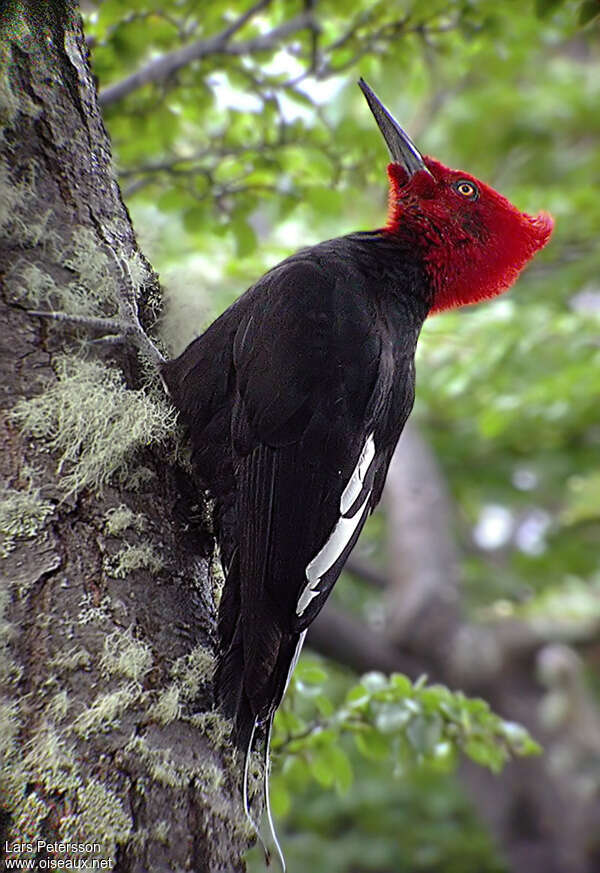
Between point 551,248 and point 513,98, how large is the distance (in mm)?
1365

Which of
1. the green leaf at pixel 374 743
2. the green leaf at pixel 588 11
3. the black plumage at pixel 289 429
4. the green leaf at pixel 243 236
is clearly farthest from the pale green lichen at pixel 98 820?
the green leaf at pixel 588 11

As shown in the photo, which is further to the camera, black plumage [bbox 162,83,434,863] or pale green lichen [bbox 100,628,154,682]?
black plumage [bbox 162,83,434,863]

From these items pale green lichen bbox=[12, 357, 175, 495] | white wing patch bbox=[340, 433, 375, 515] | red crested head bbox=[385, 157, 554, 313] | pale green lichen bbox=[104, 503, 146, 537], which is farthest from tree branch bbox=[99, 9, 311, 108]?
pale green lichen bbox=[104, 503, 146, 537]

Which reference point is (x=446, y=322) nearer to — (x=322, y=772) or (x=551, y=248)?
(x=551, y=248)

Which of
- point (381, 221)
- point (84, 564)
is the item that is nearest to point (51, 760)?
point (84, 564)

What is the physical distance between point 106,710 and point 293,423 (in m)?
0.59

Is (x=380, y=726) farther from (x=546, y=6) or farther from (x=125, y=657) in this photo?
(x=546, y=6)

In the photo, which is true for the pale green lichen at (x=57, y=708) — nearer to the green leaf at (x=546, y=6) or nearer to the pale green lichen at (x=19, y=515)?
the pale green lichen at (x=19, y=515)

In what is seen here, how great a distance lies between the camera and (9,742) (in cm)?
106

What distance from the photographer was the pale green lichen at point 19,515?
1.17 m

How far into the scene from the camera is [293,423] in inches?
59.4

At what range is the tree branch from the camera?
2.20m

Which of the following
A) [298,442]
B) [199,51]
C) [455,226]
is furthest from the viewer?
[199,51]

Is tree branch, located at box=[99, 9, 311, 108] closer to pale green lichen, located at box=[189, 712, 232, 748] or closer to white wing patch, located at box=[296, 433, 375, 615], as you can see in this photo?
white wing patch, located at box=[296, 433, 375, 615]
